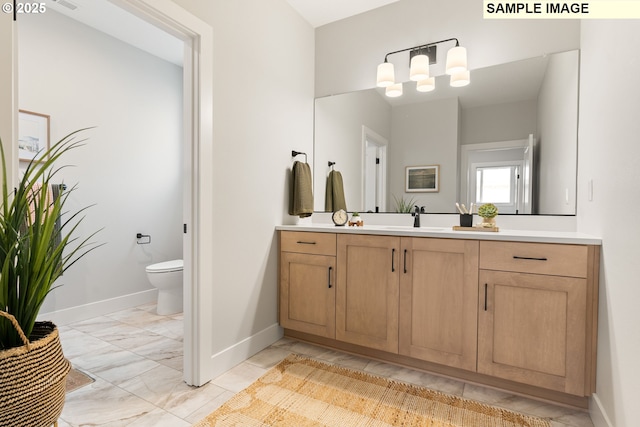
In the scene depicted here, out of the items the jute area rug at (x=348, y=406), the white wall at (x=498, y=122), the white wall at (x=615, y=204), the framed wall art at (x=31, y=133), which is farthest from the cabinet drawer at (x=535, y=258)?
the framed wall art at (x=31, y=133)

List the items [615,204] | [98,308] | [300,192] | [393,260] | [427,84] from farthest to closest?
[98,308], [300,192], [427,84], [393,260], [615,204]

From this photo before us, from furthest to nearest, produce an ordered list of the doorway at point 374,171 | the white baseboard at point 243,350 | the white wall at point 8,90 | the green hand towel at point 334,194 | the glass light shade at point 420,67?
the green hand towel at point 334,194, the doorway at point 374,171, the glass light shade at point 420,67, the white baseboard at point 243,350, the white wall at point 8,90

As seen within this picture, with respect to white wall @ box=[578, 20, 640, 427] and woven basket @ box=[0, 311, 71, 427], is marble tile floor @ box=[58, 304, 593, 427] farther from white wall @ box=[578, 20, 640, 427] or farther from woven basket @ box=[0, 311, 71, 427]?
woven basket @ box=[0, 311, 71, 427]

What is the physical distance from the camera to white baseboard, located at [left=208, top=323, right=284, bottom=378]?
1997 mm

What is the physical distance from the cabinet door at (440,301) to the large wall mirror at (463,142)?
0.63 metres

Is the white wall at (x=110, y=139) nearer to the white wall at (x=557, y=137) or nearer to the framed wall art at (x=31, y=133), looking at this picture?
the framed wall art at (x=31, y=133)

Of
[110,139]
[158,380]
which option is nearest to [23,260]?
[158,380]

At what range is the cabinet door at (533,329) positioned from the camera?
63.3 inches

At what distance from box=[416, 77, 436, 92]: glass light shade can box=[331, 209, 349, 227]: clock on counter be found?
1102mm

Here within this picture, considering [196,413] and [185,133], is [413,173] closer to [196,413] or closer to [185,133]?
[185,133]

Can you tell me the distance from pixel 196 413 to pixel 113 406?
0.43 meters

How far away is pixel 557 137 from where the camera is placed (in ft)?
6.84

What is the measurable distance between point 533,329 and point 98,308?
3.37 metres

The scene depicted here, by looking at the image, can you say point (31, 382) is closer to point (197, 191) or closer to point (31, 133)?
point (197, 191)
